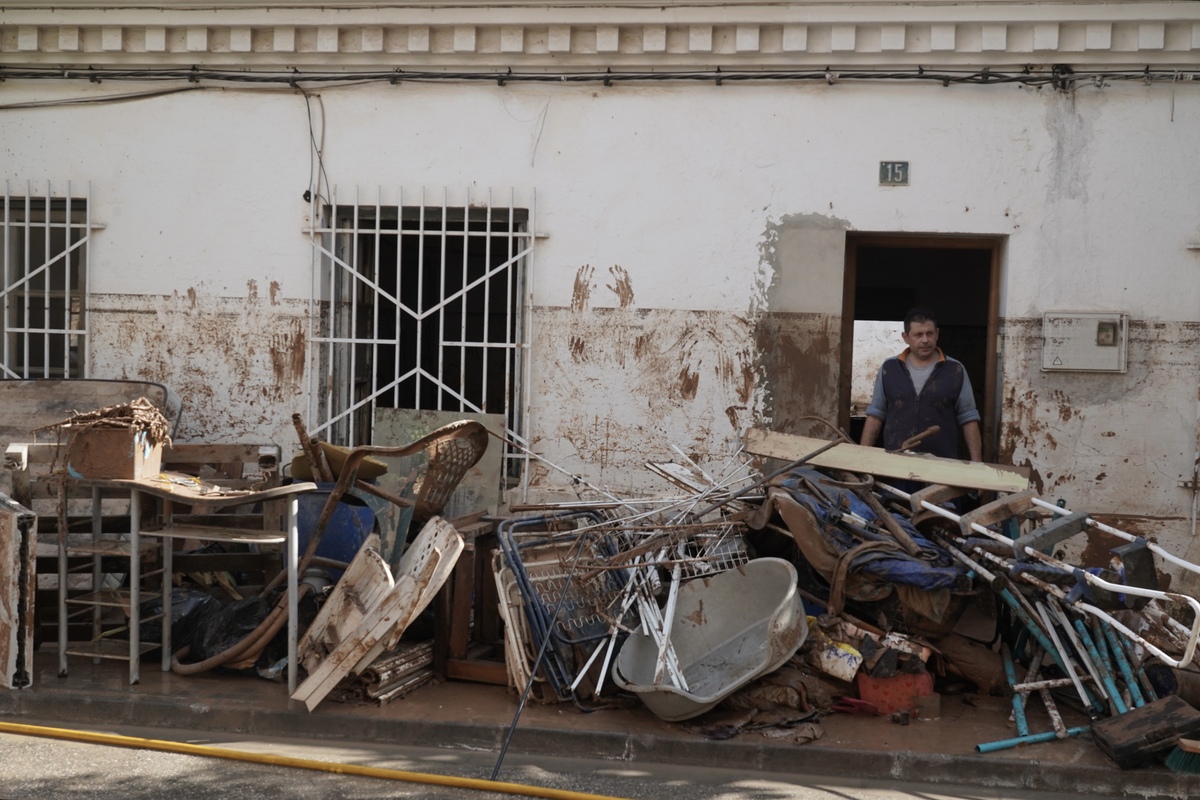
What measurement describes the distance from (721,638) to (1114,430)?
3.26 meters

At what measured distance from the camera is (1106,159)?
7395 mm

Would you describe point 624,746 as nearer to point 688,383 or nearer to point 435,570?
point 435,570

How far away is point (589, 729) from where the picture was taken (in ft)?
17.3

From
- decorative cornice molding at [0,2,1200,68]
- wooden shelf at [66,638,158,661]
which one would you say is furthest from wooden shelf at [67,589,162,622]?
decorative cornice molding at [0,2,1200,68]

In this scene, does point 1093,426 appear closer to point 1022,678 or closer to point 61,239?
point 1022,678

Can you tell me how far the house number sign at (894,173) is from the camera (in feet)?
24.6

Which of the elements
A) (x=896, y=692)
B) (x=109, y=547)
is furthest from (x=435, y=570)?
(x=896, y=692)

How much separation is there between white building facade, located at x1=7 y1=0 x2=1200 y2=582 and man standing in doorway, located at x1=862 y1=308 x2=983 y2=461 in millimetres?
523

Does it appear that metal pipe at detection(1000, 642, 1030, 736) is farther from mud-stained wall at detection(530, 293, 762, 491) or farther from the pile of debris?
mud-stained wall at detection(530, 293, 762, 491)

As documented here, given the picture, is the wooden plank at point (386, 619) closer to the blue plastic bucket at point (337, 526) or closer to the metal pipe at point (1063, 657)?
the blue plastic bucket at point (337, 526)

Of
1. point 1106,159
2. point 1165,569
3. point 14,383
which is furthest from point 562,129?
point 1165,569

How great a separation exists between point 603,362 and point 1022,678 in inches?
132

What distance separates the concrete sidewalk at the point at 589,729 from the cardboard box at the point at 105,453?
109 cm

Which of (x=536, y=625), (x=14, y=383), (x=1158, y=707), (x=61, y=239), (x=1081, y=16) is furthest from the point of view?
(x=61, y=239)
